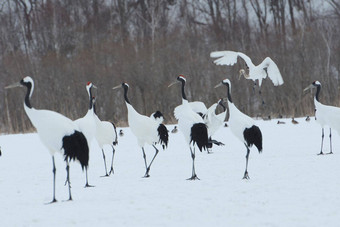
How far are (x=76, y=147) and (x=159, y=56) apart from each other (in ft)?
60.9

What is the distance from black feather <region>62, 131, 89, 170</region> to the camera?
23.1 ft

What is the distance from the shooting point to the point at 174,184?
8.40 meters

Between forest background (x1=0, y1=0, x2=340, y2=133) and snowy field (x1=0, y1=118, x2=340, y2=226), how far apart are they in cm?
1035

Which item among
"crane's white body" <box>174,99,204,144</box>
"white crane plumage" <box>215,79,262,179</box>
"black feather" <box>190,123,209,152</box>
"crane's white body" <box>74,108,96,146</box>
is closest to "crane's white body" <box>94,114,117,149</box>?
"crane's white body" <box>74,108,96,146</box>

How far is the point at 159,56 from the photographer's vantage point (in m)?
25.4

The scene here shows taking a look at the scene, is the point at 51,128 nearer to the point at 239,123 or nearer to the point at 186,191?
the point at 186,191

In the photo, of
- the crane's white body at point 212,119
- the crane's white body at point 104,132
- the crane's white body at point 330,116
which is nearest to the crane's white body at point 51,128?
the crane's white body at point 104,132

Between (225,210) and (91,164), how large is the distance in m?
6.64

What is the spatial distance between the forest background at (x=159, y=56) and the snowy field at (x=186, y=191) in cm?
1035

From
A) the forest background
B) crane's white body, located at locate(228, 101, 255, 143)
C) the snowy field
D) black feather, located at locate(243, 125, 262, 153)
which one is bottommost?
the snowy field

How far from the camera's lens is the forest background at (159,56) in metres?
23.9

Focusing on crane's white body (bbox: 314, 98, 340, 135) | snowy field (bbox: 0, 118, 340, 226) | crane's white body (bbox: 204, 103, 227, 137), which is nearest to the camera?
snowy field (bbox: 0, 118, 340, 226)

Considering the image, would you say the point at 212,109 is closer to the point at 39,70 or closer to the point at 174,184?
the point at 174,184

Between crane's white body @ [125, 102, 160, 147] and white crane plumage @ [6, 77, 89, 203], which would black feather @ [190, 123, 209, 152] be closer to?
crane's white body @ [125, 102, 160, 147]
